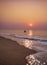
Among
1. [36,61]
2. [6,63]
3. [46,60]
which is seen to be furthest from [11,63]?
[46,60]

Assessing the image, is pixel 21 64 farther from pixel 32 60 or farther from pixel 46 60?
pixel 46 60

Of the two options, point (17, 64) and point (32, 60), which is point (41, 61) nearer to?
point (32, 60)

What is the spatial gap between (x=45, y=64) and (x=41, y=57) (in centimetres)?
62

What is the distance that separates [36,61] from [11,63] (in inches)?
26.8

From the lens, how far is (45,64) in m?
3.90

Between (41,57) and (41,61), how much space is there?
0.36 meters

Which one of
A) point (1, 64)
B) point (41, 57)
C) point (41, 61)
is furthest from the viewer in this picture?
point (41, 57)

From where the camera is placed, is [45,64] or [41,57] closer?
[45,64]

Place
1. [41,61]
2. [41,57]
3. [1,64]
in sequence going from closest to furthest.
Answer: [1,64]
[41,61]
[41,57]

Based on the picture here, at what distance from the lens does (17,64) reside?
3895 mm

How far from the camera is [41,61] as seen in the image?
4.17 m

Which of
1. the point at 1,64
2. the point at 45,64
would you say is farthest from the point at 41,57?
the point at 1,64

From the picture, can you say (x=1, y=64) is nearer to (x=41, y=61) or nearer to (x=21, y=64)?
(x=21, y=64)

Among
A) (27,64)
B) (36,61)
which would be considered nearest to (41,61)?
(36,61)
